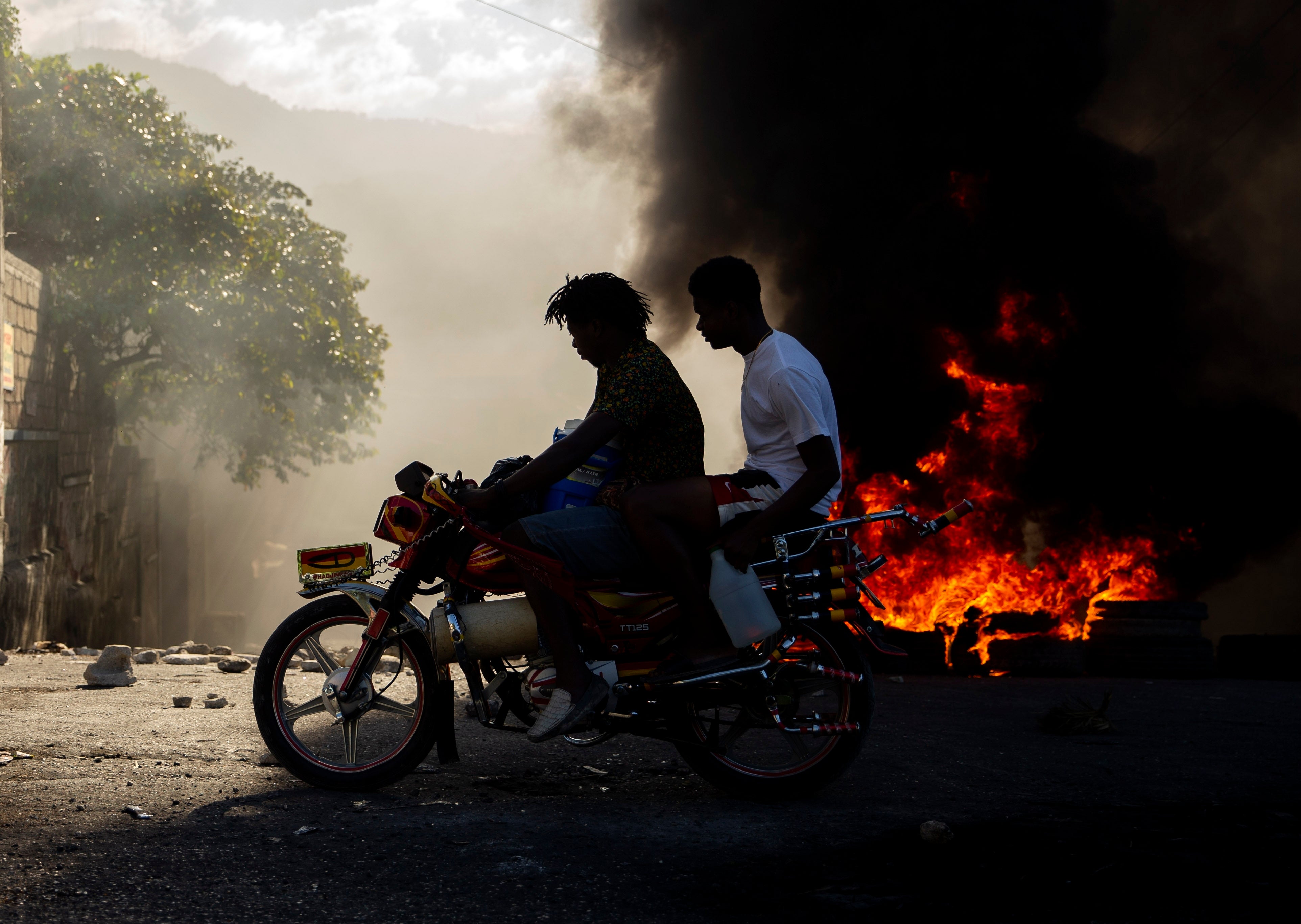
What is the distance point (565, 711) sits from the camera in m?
3.58

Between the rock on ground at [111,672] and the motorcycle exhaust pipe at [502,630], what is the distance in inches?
159

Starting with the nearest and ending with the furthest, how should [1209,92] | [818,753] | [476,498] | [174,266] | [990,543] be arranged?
1. [476,498]
2. [818,753]
3. [990,543]
4. [1209,92]
5. [174,266]

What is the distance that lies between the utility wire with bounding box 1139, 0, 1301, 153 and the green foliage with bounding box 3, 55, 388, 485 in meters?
16.0

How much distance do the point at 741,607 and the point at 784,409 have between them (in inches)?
28.8

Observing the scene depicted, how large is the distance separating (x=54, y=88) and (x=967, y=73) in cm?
1611

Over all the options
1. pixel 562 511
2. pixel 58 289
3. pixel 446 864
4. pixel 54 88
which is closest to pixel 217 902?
pixel 446 864

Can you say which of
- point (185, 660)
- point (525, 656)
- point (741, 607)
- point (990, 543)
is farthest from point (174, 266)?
point (741, 607)

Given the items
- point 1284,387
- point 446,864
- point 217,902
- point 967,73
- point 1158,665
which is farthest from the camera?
point 967,73

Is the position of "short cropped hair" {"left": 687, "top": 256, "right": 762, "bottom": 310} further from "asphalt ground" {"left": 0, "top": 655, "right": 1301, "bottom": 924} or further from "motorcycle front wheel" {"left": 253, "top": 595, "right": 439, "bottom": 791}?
"asphalt ground" {"left": 0, "top": 655, "right": 1301, "bottom": 924}

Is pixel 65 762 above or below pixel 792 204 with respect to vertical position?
below

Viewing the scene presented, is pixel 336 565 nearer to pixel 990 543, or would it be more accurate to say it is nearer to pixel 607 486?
pixel 607 486

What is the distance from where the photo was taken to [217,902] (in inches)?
106

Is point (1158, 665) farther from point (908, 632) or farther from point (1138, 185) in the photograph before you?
point (1138, 185)

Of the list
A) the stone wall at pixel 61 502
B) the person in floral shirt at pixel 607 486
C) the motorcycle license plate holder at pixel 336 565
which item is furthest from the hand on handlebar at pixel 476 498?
the stone wall at pixel 61 502
